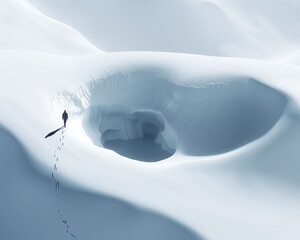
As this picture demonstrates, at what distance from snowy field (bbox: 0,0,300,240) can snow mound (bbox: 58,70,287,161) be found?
57mm

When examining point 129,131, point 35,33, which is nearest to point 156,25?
point 35,33

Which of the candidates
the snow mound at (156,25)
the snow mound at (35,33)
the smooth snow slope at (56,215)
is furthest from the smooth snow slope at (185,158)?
the snow mound at (156,25)

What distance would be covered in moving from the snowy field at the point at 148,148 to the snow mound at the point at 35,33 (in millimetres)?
11941

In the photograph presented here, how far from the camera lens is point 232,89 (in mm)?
22750

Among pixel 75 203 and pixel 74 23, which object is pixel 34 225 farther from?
pixel 74 23

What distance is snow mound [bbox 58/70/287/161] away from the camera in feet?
69.0

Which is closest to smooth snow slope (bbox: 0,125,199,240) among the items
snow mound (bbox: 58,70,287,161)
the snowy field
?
the snowy field

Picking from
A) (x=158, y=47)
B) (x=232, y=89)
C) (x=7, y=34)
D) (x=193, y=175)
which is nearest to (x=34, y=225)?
(x=193, y=175)

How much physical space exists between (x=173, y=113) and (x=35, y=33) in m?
21.6

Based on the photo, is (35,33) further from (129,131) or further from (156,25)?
(129,131)

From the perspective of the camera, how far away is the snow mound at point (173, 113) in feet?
69.0

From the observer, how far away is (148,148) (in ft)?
74.7

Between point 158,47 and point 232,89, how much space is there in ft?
76.3

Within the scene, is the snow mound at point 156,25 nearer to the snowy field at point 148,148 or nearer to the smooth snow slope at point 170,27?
the smooth snow slope at point 170,27
